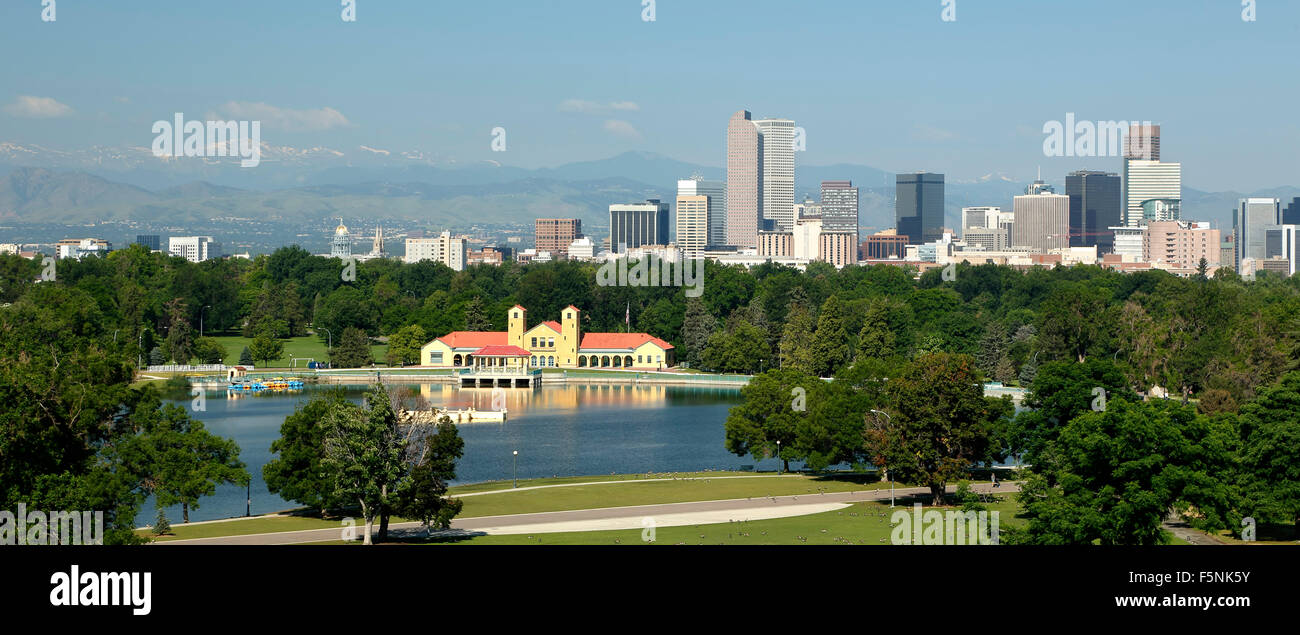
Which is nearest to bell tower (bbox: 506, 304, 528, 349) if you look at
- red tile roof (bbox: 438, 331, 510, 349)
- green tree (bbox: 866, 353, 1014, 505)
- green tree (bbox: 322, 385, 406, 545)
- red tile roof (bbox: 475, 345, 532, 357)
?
red tile roof (bbox: 438, 331, 510, 349)

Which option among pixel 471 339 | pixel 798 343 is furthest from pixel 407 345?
pixel 798 343

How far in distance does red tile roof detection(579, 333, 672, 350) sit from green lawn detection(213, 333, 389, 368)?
16.2 metres

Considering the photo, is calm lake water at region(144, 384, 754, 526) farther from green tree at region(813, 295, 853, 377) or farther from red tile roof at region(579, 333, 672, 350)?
red tile roof at region(579, 333, 672, 350)

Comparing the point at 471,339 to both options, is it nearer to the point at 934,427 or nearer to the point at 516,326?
the point at 516,326

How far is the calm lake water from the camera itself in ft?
161

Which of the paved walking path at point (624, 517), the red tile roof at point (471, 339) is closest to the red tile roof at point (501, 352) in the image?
the red tile roof at point (471, 339)

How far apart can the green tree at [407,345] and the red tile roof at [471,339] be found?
2070 millimetres

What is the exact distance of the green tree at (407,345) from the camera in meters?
99.6

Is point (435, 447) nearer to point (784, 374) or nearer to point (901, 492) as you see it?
point (901, 492)

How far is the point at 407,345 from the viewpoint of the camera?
101m
